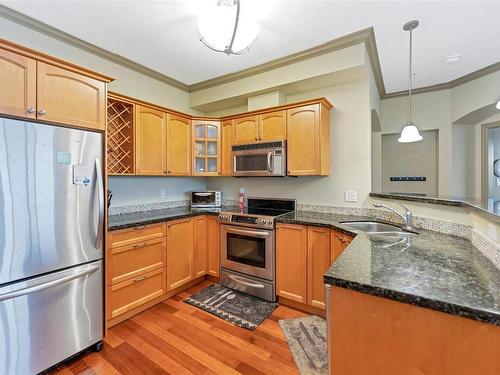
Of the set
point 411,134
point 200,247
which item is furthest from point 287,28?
point 200,247

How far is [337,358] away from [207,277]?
2.40m

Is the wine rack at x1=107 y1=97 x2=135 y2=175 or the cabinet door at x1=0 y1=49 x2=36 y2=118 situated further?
the wine rack at x1=107 y1=97 x2=135 y2=175

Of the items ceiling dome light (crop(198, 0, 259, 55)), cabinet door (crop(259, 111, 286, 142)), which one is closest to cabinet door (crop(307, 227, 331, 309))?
cabinet door (crop(259, 111, 286, 142))

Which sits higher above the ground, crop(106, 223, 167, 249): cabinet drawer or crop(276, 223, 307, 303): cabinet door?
crop(106, 223, 167, 249): cabinet drawer

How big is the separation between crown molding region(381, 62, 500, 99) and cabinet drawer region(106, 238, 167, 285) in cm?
417

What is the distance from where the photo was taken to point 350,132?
2701 millimetres

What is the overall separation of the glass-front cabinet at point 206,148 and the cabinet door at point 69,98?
140 cm

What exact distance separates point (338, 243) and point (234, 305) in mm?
1266

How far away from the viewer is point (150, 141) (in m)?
2.70

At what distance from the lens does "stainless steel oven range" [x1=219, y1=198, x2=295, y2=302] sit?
2508mm

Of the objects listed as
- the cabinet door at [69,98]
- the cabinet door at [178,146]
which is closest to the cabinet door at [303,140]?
the cabinet door at [178,146]

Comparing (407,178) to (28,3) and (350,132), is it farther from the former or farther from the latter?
(28,3)

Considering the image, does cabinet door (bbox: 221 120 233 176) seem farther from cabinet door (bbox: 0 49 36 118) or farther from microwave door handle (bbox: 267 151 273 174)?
cabinet door (bbox: 0 49 36 118)

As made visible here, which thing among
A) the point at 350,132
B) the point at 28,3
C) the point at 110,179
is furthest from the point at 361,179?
the point at 28,3
